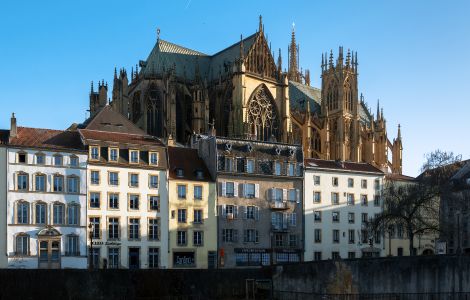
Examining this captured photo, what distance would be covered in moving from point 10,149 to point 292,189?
31.3m

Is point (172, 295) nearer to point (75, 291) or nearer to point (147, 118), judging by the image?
Result: point (75, 291)

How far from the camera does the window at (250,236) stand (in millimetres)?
81812

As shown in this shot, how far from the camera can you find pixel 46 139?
72875 mm

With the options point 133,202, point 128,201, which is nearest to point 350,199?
point 133,202

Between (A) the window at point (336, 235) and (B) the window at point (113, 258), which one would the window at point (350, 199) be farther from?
(B) the window at point (113, 258)

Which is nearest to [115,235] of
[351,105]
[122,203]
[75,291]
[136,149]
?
[122,203]

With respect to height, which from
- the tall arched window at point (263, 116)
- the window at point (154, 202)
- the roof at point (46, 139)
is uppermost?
the tall arched window at point (263, 116)

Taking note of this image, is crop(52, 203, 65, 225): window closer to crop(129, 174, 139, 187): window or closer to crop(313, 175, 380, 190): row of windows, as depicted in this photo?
crop(129, 174, 139, 187): window

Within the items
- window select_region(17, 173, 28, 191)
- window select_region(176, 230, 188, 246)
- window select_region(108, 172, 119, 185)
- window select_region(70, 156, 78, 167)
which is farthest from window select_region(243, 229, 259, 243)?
window select_region(17, 173, 28, 191)

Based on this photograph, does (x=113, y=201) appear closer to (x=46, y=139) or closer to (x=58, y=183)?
(x=58, y=183)

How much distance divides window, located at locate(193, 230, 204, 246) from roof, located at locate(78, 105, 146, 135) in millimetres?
13687

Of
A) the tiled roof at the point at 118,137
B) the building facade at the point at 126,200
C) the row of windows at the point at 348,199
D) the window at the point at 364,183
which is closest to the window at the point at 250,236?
the row of windows at the point at 348,199

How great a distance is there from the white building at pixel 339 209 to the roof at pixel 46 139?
27.1 meters

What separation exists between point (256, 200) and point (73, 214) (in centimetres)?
2054
